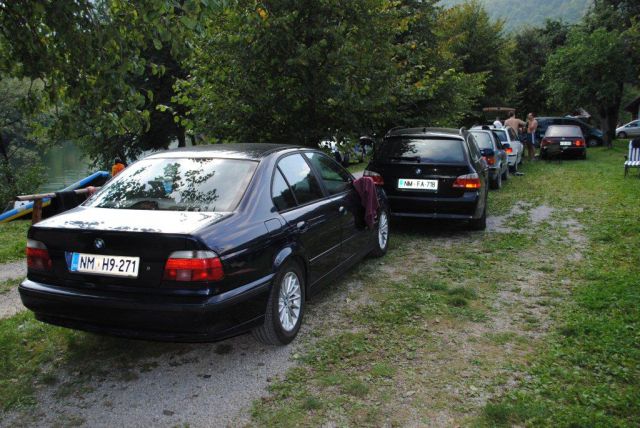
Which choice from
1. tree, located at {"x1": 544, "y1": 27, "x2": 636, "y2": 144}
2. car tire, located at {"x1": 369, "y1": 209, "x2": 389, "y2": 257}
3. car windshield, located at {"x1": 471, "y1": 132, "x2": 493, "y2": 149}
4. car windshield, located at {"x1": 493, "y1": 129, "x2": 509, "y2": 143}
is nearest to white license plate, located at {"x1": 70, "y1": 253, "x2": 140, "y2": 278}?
car tire, located at {"x1": 369, "y1": 209, "x2": 389, "y2": 257}

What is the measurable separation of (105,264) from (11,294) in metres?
2.83

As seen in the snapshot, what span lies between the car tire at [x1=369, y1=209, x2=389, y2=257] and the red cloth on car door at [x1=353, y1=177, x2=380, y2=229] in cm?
54

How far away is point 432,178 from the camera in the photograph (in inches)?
308

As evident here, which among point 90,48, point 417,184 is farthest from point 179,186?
point 417,184

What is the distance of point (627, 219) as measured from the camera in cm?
897

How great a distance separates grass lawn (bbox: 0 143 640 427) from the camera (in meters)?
3.33

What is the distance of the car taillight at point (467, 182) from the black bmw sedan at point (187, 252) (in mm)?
3531

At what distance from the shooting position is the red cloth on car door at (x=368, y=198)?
604cm

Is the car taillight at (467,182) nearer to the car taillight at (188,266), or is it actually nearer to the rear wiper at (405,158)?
the rear wiper at (405,158)

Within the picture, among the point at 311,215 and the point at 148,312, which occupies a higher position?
the point at 311,215

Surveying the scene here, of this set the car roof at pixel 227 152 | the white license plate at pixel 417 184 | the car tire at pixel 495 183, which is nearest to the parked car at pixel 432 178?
the white license plate at pixel 417 184

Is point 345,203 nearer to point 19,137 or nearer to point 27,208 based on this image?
point 27,208

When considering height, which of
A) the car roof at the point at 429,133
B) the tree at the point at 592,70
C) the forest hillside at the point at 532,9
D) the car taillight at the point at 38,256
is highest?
the forest hillside at the point at 532,9

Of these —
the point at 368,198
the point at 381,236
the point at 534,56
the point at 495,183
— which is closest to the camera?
the point at 368,198
